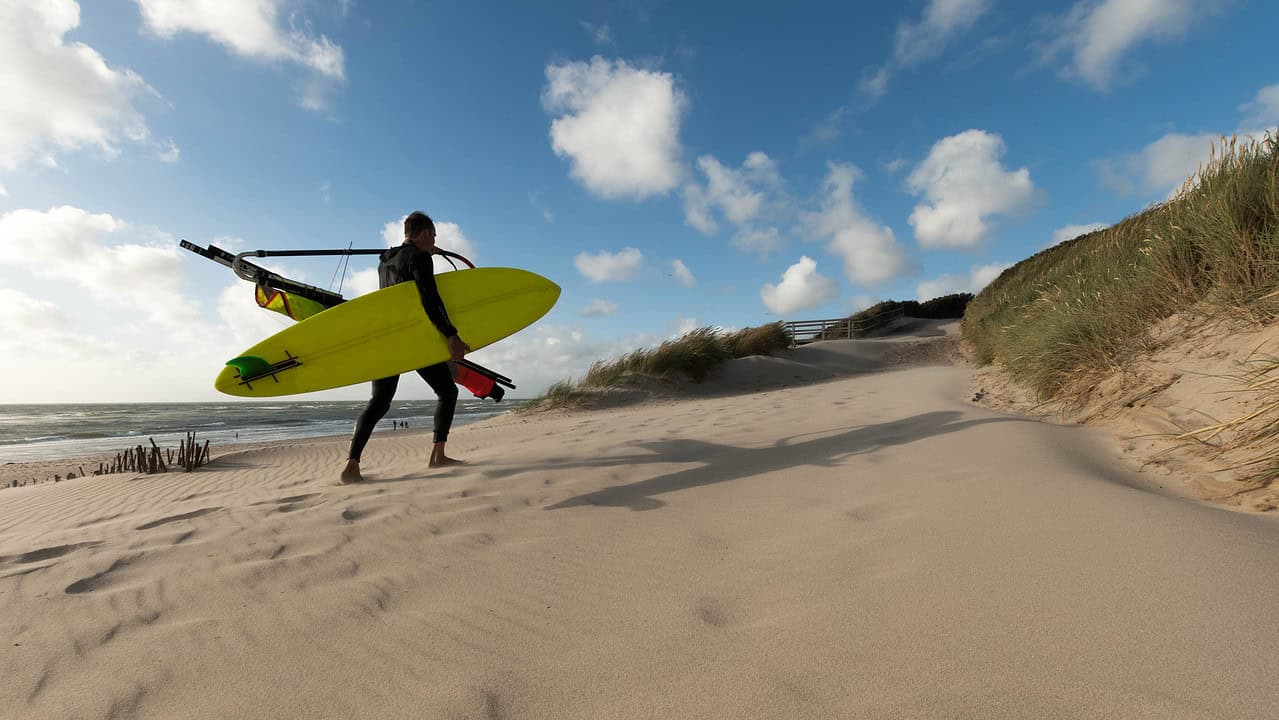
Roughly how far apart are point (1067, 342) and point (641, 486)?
3.78m

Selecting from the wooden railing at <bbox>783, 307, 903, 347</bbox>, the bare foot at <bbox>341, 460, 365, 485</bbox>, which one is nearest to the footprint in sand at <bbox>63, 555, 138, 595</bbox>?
the bare foot at <bbox>341, 460, 365, 485</bbox>

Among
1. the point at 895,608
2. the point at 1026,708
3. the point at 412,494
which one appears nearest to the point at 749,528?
the point at 895,608

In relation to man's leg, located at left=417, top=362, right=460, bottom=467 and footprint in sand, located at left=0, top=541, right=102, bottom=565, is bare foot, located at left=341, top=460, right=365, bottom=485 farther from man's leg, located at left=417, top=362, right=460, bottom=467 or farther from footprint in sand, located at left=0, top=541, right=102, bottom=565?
footprint in sand, located at left=0, top=541, right=102, bottom=565

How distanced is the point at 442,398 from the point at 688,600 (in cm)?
307

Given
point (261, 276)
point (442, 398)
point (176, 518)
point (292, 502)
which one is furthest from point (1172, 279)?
point (261, 276)

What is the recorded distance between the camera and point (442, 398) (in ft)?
13.3

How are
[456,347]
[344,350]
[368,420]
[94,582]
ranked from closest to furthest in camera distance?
[94,582], [456,347], [368,420], [344,350]

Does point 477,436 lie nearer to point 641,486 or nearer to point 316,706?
point 641,486

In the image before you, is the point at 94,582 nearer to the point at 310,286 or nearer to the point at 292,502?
the point at 292,502

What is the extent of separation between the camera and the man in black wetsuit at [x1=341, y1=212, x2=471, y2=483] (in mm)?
3539

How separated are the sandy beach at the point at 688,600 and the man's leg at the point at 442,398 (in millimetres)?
989

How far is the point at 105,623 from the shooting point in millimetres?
1604

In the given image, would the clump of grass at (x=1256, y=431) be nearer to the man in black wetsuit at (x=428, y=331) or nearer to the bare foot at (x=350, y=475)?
the man in black wetsuit at (x=428, y=331)

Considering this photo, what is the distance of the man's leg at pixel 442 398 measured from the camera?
3941 millimetres
